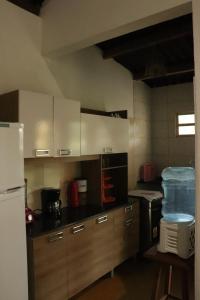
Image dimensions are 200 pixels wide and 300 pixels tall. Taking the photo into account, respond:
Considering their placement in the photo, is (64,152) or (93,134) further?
(93,134)

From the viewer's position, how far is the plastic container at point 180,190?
8.58ft

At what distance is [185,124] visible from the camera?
15.9 ft

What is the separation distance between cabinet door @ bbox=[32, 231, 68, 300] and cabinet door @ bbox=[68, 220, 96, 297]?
0.27ft

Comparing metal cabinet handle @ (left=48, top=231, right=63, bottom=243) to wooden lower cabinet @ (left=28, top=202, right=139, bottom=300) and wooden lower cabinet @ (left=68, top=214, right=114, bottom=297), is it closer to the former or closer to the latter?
wooden lower cabinet @ (left=28, top=202, right=139, bottom=300)

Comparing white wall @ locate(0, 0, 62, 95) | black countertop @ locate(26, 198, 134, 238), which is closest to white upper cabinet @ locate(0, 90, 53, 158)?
white wall @ locate(0, 0, 62, 95)

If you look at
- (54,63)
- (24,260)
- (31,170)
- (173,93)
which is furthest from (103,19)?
(173,93)

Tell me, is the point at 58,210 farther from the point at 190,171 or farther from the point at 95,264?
the point at 190,171

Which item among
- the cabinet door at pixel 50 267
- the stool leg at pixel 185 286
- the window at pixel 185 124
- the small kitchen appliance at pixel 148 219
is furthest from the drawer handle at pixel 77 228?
the window at pixel 185 124

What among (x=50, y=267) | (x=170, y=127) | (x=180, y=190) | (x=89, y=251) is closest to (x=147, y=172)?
(x=170, y=127)

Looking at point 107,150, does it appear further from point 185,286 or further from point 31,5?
point 31,5

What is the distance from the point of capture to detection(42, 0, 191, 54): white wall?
2102 mm

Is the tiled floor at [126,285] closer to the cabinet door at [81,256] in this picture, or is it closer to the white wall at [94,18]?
the cabinet door at [81,256]

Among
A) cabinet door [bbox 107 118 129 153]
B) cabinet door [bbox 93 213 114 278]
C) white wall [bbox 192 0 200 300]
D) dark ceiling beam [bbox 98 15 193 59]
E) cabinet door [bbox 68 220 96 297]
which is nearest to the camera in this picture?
white wall [bbox 192 0 200 300]

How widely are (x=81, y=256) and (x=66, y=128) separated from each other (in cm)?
128
